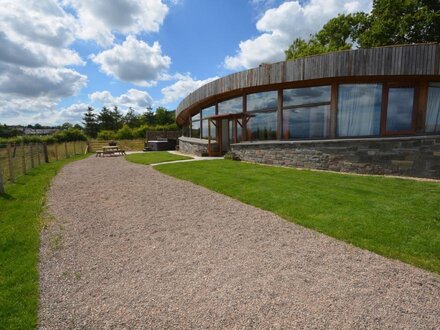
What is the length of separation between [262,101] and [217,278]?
11.7m

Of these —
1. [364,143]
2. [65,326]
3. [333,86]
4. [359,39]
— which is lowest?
[65,326]

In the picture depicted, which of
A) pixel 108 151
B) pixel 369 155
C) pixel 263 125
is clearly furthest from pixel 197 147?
pixel 369 155

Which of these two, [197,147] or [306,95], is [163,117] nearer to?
[197,147]

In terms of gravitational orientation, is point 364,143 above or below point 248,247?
above

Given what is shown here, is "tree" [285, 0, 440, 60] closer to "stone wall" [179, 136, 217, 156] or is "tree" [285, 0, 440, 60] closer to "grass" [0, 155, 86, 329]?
"stone wall" [179, 136, 217, 156]

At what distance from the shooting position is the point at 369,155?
9.11 metres

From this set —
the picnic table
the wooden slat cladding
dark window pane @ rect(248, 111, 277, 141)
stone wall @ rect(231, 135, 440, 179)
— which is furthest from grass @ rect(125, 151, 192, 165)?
stone wall @ rect(231, 135, 440, 179)

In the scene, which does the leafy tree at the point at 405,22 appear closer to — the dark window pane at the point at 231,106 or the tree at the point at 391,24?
the tree at the point at 391,24

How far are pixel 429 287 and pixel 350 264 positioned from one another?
2.57 feet

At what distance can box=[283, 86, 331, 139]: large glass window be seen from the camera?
11.3m

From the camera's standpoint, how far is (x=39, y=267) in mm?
3238

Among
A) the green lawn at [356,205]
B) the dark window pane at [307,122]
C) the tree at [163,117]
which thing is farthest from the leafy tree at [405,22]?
the tree at [163,117]

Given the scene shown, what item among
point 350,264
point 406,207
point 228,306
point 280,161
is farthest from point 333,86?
point 228,306

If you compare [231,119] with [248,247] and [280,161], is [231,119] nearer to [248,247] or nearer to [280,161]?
[280,161]
